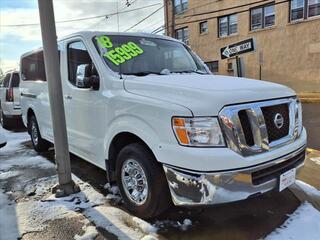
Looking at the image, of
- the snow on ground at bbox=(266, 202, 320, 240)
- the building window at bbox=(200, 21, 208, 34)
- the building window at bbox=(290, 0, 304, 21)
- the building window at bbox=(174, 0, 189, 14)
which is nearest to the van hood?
the snow on ground at bbox=(266, 202, 320, 240)

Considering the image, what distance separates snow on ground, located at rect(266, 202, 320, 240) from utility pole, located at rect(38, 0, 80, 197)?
257 cm

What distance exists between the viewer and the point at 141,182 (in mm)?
3586

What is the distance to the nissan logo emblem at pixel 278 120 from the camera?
3324 mm

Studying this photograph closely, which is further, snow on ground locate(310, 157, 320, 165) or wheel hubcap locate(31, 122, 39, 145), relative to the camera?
wheel hubcap locate(31, 122, 39, 145)

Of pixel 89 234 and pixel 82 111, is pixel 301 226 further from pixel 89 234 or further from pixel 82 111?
pixel 82 111

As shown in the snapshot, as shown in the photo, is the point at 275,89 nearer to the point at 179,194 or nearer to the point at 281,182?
the point at 281,182

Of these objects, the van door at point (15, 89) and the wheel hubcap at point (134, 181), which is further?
the van door at point (15, 89)

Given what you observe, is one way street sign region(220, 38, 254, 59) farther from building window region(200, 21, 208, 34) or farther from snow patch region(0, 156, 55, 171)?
building window region(200, 21, 208, 34)

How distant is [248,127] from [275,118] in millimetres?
445

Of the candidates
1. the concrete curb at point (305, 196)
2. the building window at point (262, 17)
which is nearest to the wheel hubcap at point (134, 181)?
the concrete curb at point (305, 196)

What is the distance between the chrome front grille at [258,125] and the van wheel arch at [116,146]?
1.07 m

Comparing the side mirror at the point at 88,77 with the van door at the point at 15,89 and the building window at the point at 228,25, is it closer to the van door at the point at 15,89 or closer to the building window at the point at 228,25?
the van door at the point at 15,89

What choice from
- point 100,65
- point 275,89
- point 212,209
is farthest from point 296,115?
point 100,65

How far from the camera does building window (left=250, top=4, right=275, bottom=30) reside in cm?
2088
